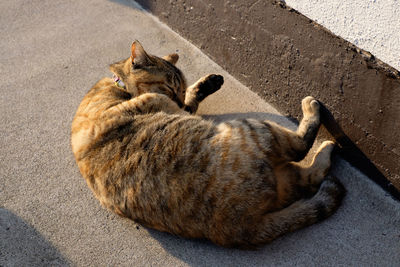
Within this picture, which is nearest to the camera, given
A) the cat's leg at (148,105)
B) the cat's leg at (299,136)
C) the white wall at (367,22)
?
the white wall at (367,22)

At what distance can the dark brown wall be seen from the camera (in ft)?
9.30

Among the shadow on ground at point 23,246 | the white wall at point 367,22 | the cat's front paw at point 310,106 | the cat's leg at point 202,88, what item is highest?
the white wall at point 367,22

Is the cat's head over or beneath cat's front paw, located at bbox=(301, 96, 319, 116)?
Result: beneath

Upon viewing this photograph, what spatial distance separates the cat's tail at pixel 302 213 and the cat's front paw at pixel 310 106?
55 centimetres

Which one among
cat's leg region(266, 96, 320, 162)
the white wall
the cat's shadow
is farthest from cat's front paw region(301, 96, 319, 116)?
the white wall

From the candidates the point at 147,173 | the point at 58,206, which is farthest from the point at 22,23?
the point at 147,173

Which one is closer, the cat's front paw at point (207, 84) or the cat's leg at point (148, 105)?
the cat's leg at point (148, 105)

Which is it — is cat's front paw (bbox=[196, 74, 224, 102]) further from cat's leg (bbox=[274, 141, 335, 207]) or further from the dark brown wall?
cat's leg (bbox=[274, 141, 335, 207])

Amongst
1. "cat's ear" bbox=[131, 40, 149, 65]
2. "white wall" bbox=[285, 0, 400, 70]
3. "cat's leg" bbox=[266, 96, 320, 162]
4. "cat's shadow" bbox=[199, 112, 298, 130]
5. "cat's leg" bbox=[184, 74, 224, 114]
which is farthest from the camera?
"cat's leg" bbox=[184, 74, 224, 114]

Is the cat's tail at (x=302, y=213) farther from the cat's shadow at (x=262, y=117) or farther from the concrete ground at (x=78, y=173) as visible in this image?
the cat's shadow at (x=262, y=117)

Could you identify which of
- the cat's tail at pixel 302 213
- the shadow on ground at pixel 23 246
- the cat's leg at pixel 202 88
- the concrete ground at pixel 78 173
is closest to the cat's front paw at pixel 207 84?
the cat's leg at pixel 202 88

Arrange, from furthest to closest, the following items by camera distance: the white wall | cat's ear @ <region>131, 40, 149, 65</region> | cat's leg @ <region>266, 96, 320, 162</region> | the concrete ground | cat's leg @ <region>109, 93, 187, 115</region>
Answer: cat's ear @ <region>131, 40, 149, 65</region> → cat's leg @ <region>109, 93, 187, 115</region> → cat's leg @ <region>266, 96, 320, 162</region> → the concrete ground → the white wall

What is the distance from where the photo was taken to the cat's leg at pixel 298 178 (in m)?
2.85

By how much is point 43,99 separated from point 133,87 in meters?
1.22
